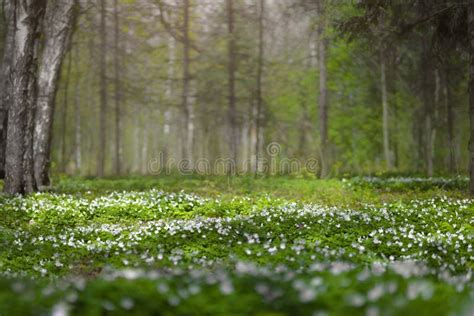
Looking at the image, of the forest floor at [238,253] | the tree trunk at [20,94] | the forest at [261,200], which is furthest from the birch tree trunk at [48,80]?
the tree trunk at [20,94]

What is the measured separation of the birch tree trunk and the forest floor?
1.72 metres

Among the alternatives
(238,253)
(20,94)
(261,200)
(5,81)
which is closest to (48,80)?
(5,81)

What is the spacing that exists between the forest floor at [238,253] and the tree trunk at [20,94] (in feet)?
3.42

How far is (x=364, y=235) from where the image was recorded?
8422 millimetres

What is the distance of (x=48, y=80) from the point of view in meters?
17.0

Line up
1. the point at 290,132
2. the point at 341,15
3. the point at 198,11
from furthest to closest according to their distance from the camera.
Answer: the point at 290,132, the point at 198,11, the point at 341,15

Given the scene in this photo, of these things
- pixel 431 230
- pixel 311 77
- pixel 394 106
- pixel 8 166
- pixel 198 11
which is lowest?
pixel 431 230

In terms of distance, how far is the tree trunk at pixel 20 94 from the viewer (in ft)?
45.8

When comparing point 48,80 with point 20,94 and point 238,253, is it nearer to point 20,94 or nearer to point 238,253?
point 20,94

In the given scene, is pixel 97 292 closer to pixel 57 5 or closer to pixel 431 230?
pixel 431 230

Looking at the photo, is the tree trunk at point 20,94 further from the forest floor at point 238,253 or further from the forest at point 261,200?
the forest floor at point 238,253

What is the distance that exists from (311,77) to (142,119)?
21728mm

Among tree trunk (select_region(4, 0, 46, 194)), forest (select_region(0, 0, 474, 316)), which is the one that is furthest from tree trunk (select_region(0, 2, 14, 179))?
tree trunk (select_region(4, 0, 46, 194))

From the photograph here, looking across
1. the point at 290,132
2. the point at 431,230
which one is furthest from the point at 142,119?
the point at 431,230
